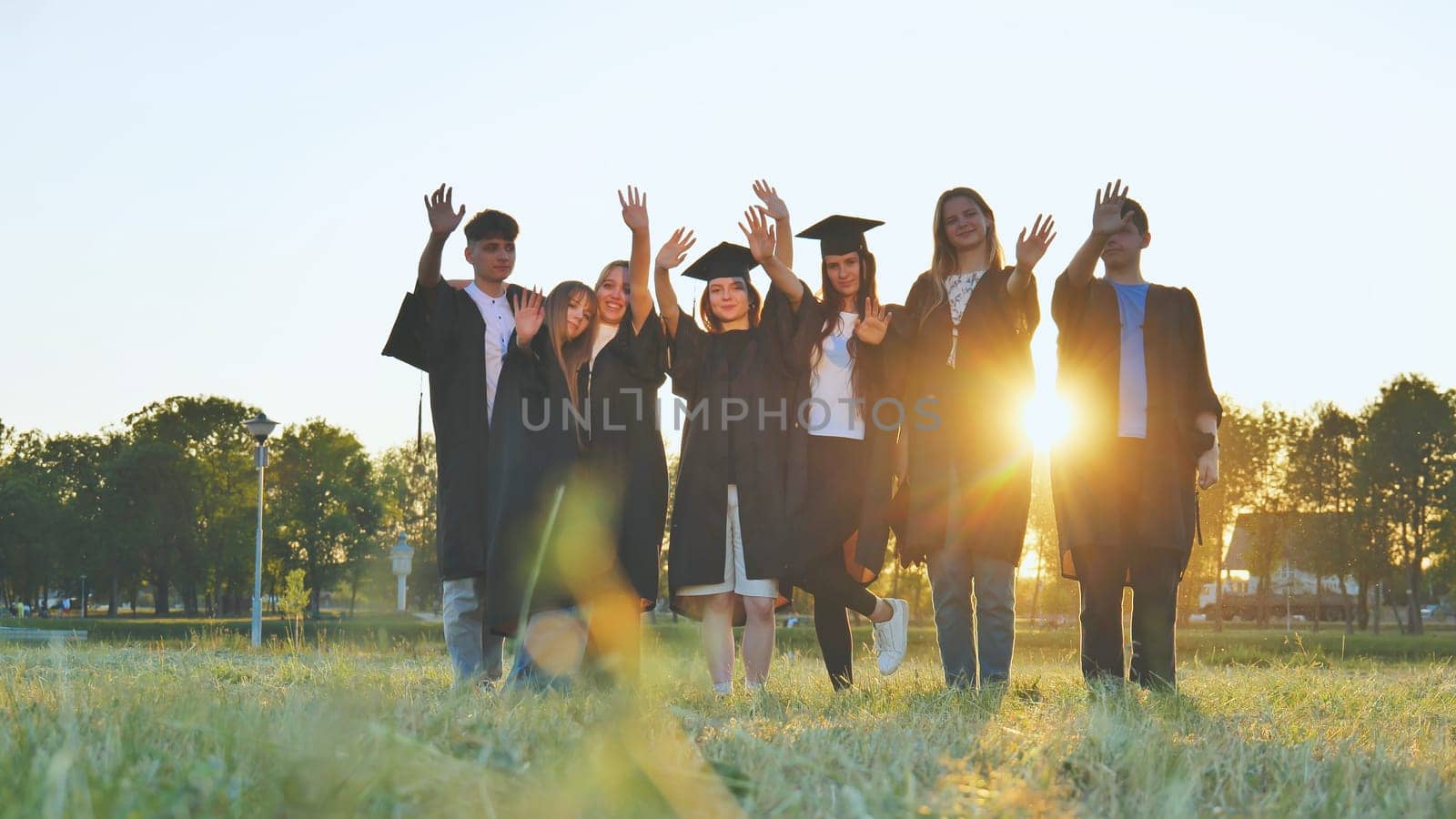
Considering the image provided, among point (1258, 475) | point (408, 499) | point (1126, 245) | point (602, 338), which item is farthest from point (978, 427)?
point (408, 499)

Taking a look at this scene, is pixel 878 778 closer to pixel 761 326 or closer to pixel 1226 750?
pixel 1226 750

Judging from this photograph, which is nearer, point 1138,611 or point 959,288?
point 1138,611

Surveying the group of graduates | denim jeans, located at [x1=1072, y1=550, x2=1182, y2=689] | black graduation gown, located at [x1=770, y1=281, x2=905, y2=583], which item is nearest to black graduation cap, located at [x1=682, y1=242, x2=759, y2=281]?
the group of graduates

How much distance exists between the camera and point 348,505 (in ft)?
201

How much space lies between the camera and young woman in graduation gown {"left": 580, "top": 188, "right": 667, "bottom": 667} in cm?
681

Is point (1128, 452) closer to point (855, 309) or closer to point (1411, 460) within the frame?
point (855, 309)

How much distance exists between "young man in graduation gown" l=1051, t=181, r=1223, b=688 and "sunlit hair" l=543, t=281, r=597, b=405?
2.56 metres

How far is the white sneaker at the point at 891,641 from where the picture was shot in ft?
23.7

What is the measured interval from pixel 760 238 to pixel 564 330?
47.4 inches

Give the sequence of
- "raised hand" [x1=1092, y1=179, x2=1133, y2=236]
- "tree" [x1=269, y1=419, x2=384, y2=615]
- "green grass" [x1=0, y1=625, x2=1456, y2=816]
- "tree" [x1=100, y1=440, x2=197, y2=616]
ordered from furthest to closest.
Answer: "tree" [x1=269, y1=419, x2=384, y2=615]
"tree" [x1=100, y1=440, x2=197, y2=616]
"raised hand" [x1=1092, y1=179, x2=1133, y2=236]
"green grass" [x1=0, y1=625, x2=1456, y2=816]

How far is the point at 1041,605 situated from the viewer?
63094 millimetres

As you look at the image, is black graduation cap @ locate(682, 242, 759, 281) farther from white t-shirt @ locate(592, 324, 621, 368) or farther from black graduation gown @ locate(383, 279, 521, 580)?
black graduation gown @ locate(383, 279, 521, 580)

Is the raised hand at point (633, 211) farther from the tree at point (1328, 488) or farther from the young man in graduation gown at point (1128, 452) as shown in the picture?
the tree at point (1328, 488)

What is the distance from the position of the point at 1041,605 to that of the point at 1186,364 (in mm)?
58817
